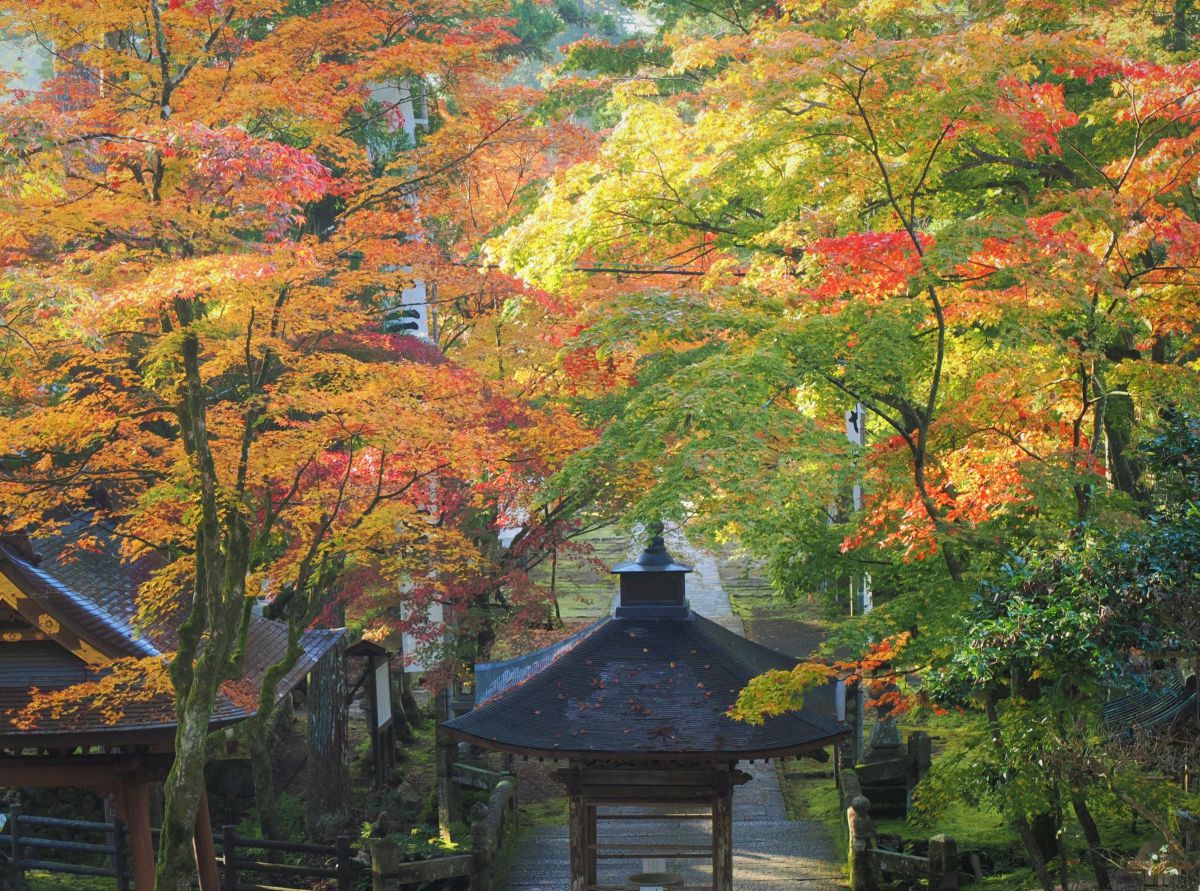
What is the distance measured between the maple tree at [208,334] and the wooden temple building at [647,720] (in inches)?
110

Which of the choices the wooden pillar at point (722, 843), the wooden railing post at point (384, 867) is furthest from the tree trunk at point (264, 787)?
the wooden pillar at point (722, 843)

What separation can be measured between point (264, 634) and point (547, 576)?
22.3 metres

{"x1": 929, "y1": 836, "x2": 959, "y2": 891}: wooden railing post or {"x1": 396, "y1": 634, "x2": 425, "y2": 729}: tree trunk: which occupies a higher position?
{"x1": 396, "y1": 634, "x2": 425, "y2": 729}: tree trunk

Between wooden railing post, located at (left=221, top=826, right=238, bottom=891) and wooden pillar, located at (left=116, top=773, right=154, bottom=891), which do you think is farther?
wooden railing post, located at (left=221, top=826, right=238, bottom=891)

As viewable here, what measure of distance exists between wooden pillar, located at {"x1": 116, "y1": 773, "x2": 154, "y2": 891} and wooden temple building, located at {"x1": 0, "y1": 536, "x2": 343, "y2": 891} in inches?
0.4

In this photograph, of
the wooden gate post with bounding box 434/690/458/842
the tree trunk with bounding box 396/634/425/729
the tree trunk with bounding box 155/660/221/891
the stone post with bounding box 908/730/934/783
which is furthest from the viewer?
the tree trunk with bounding box 396/634/425/729

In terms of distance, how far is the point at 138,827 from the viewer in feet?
40.4

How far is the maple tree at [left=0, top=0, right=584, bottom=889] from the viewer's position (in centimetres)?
1087

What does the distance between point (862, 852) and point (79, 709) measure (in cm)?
905

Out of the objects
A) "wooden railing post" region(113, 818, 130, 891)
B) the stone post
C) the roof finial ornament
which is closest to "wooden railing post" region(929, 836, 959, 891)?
the stone post

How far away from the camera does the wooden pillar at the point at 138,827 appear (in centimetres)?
1234

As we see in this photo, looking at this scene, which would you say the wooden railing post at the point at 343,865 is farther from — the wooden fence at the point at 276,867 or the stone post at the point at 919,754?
the stone post at the point at 919,754

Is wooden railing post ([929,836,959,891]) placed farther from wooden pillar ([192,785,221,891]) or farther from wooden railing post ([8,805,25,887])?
wooden railing post ([8,805,25,887])

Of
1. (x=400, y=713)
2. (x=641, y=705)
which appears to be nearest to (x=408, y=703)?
(x=400, y=713)
